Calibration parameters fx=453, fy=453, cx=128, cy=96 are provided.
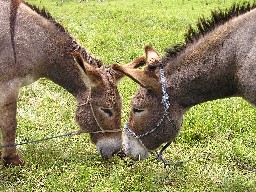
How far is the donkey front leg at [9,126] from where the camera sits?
22.0 ft

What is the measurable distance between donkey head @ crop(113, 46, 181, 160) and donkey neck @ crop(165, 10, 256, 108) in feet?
0.65

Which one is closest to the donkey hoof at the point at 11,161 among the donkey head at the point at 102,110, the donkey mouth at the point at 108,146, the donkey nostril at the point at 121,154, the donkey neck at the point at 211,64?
the donkey head at the point at 102,110

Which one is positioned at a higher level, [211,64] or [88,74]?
[211,64]

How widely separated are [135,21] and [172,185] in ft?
37.0

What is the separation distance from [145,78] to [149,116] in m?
0.57

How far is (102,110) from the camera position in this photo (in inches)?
266

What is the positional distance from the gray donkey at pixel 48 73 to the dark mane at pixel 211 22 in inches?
46.6

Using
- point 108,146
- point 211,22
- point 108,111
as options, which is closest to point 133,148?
point 108,146

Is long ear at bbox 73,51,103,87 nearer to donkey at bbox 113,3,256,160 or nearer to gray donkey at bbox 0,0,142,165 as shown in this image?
gray donkey at bbox 0,0,142,165

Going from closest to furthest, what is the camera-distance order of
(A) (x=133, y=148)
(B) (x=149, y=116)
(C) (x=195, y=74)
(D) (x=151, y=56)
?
(C) (x=195, y=74) < (B) (x=149, y=116) < (D) (x=151, y=56) < (A) (x=133, y=148)

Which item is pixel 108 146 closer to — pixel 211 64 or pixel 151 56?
pixel 151 56

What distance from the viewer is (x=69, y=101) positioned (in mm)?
9500

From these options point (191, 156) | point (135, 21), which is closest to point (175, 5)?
point (135, 21)

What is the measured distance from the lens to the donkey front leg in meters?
6.71
